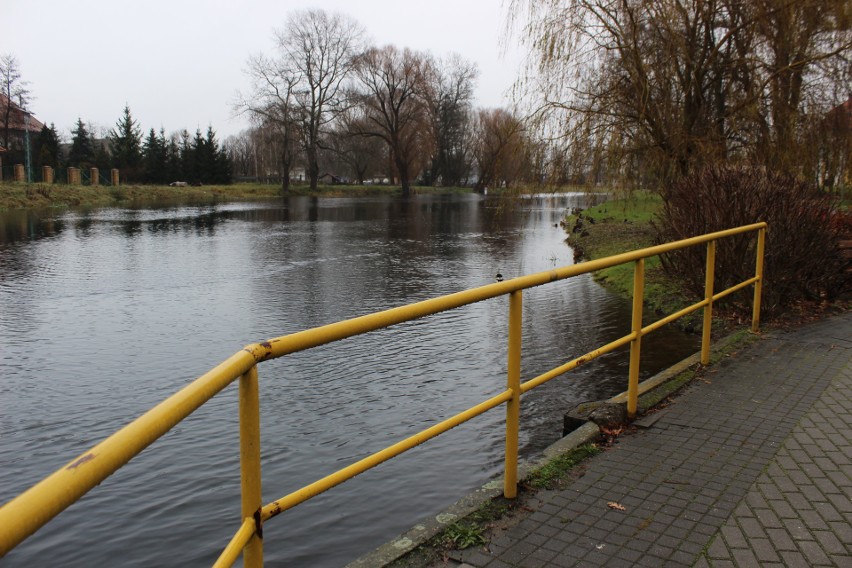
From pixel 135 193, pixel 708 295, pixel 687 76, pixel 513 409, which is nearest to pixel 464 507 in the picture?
pixel 513 409

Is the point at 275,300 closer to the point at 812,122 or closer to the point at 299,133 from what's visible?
the point at 812,122

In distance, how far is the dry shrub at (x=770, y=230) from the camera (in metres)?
8.89

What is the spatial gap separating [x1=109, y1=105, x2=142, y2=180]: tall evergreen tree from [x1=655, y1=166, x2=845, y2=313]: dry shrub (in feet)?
220

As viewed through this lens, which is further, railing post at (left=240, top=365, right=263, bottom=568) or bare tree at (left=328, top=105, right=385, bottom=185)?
bare tree at (left=328, top=105, right=385, bottom=185)

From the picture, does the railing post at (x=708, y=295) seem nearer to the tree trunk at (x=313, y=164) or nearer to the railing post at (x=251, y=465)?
the railing post at (x=251, y=465)

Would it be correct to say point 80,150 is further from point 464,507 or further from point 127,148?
point 464,507

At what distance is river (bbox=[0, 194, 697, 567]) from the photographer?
17.5 feet

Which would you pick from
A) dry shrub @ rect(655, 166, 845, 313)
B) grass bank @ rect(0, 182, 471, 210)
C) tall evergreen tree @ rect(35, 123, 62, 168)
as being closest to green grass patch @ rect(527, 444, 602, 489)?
dry shrub @ rect(655, 166, 845, 313)

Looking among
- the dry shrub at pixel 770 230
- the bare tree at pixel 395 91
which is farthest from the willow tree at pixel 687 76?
the bare tree at pixel 395 91

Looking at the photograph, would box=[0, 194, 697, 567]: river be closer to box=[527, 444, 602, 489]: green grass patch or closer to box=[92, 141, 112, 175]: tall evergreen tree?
box=[527, 444, 602, 489]: green grass patch

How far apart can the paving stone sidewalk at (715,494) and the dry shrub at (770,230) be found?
3.41 m

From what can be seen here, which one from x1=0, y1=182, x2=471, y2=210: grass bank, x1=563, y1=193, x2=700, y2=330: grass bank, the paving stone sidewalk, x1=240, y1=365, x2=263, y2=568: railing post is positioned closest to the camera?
x1=240, y1=365, x2=263, y2=568: railing post

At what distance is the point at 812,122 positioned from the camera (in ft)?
46.6

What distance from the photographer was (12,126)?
68.9 m
